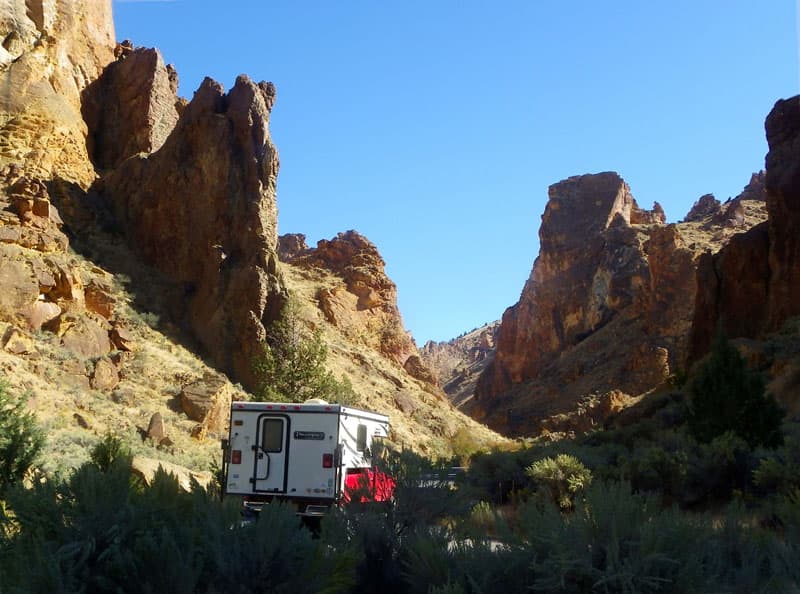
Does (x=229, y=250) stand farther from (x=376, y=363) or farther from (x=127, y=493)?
(x=127, y=493)

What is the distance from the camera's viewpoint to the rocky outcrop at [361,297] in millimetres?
59125

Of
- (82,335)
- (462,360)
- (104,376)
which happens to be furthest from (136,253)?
(462,360)

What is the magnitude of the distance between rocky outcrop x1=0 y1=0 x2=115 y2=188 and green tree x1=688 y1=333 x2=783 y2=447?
107ft

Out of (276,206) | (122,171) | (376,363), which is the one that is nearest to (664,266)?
(376,363)

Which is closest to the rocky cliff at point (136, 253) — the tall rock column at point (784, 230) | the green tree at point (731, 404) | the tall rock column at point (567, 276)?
the green tree at point (731, 404)

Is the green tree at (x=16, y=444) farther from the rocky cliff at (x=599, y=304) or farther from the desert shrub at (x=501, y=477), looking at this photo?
the rocky cliff at (x=599, y=304)

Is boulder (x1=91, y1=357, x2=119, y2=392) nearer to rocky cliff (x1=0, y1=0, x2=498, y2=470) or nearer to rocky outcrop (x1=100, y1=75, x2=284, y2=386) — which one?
rocky cliff (x1=0, y1=0, x2=498, y2=470)

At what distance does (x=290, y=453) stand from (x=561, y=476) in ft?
17.4

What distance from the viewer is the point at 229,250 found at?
40.9 metres

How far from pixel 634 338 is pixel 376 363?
1390 inches

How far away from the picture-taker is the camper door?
1361 cm

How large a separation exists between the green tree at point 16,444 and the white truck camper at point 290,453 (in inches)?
141

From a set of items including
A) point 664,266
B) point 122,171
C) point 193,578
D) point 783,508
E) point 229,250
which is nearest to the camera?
point 193,578

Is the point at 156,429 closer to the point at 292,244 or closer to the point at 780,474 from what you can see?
the point at 780,474
